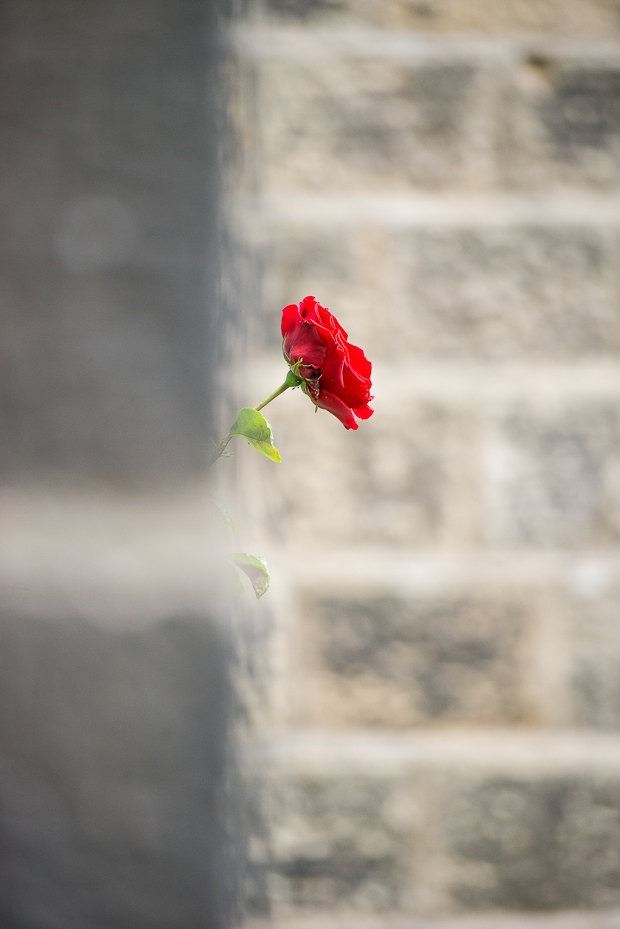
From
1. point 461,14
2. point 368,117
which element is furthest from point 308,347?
point 461,14

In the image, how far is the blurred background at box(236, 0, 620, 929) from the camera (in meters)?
0.61

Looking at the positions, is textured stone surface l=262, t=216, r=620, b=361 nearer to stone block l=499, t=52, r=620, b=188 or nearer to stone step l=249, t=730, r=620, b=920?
stone block l=499, t=52, r=620, b=188

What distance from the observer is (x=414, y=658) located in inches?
24.5

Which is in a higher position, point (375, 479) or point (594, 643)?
point (375, 479)

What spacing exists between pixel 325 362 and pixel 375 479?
35 centimetres

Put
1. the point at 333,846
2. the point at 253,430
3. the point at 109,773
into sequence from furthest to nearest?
the point at 333,846 < the point at 253,430 < the point at 109,773

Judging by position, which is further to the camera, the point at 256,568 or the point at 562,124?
the point at 562,124

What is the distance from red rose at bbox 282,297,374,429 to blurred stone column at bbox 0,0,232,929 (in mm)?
115

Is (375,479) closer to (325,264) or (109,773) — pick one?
(325,264)

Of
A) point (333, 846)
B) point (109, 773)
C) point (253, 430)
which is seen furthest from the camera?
point (333, 846)

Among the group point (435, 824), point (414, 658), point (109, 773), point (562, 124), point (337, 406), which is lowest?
point (435, 824)

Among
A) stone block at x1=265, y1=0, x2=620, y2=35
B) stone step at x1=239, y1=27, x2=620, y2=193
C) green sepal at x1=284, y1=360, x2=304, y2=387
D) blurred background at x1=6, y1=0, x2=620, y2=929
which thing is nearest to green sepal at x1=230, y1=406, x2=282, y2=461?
green sepal at x1=284, y1=360, x2=304, y2=387

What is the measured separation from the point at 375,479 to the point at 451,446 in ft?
0.29

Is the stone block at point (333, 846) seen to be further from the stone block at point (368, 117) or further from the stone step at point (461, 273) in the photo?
the stone block at point (368, 117)
